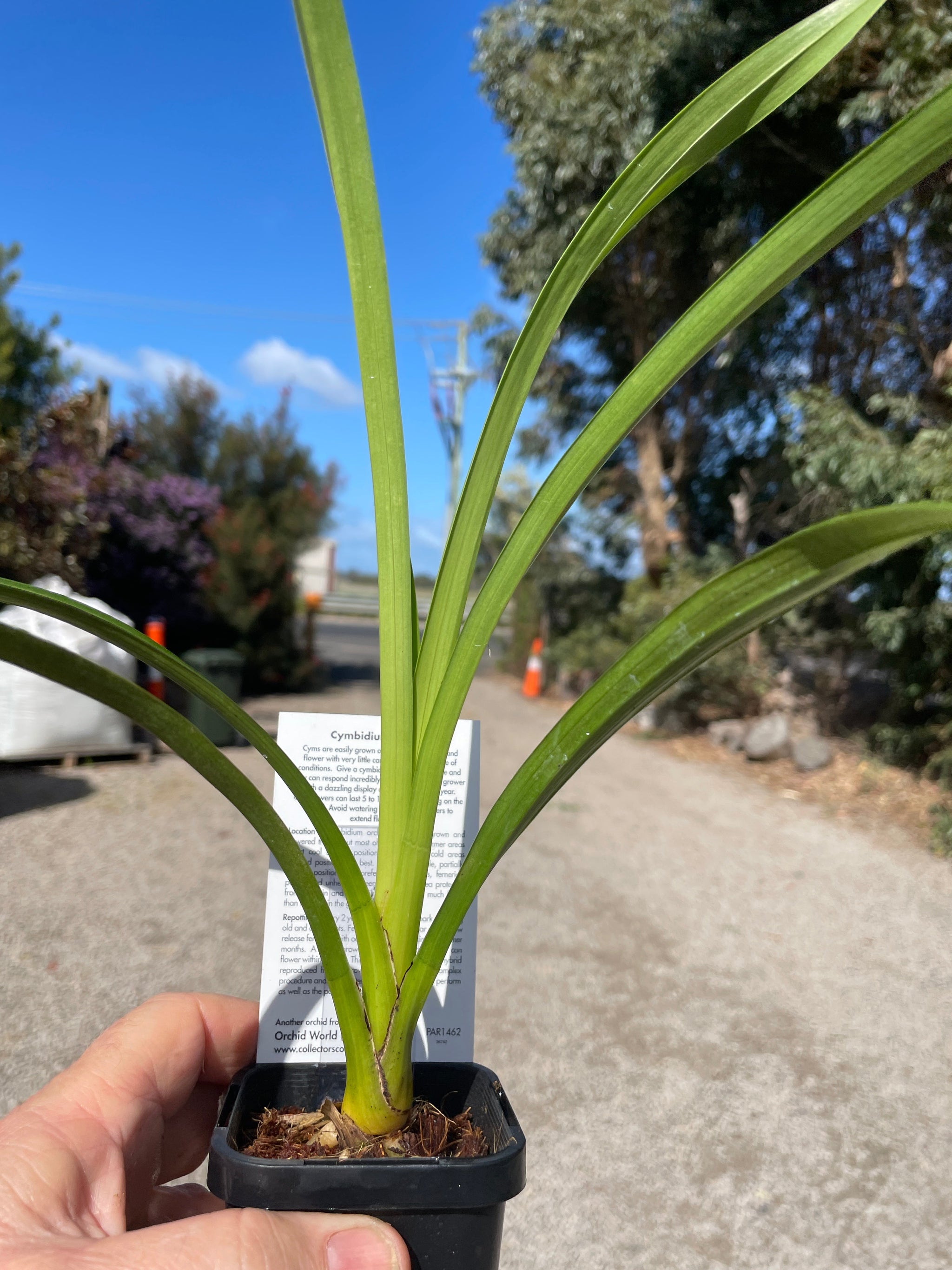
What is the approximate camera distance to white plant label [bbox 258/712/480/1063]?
908mm

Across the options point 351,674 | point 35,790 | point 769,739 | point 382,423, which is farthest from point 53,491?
point 382,423

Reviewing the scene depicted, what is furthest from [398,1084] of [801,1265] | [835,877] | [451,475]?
[451,475]

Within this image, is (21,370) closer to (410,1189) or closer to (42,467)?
(42,467)

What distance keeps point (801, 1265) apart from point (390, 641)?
1.92m

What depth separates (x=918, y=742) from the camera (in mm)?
6105

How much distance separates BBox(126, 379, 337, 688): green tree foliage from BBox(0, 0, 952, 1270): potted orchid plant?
812cm

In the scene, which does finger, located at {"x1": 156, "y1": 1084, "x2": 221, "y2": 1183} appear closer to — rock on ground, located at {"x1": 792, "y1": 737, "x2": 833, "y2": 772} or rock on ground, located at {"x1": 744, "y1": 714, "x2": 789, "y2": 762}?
rock on ground, located at {"x1": 792, "y1": 737, "x2": 833, "y2": 772}

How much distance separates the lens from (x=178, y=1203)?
40.2 inches

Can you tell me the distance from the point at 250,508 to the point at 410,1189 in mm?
8676

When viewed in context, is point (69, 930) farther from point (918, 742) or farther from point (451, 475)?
point (451, 475)

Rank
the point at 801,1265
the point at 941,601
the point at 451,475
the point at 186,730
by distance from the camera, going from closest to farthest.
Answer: the point at 186,730, the point at 801,1265, the point at 941,601, the point at 451,475

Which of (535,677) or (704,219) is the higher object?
(704,219)

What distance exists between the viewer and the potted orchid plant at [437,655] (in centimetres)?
65

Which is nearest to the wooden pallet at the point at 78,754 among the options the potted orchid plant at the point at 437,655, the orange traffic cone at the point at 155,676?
the orange traffic cone at the point at 155,676
